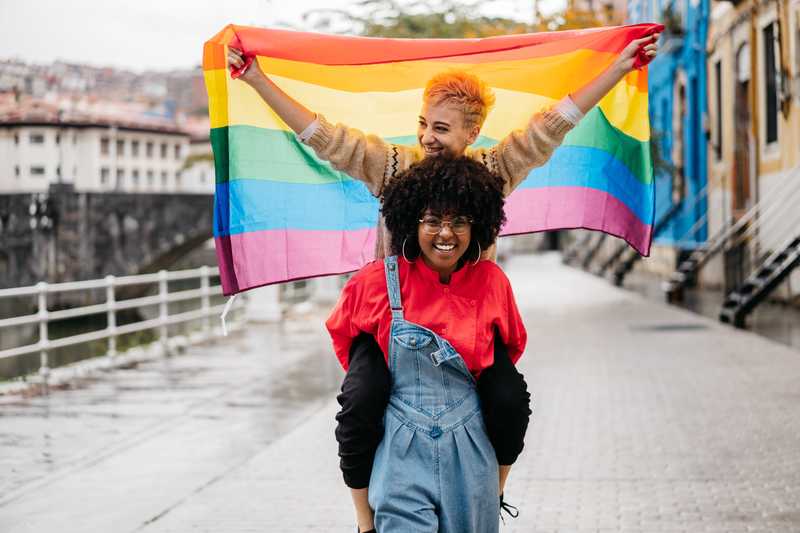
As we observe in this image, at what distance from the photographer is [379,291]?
3285mm

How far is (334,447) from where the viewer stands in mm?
7992

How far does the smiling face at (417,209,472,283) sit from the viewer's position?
3.26 metres

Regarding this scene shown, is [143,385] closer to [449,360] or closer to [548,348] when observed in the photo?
[548,348]

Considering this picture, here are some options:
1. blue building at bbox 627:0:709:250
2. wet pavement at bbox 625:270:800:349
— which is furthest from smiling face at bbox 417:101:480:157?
blue building at bbox 627:0:709:250

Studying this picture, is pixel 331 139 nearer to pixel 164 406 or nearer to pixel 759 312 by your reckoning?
pixel 164 406

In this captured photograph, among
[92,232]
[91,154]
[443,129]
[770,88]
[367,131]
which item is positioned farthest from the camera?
[91,154]

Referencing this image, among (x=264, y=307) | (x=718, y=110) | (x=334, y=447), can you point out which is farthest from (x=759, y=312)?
(x=334, y=447)

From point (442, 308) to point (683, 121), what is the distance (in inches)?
1068

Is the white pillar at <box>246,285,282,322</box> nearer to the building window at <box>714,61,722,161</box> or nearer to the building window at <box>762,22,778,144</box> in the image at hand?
the building window at <box>762,22,778,144</box>

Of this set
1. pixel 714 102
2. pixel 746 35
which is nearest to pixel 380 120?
pixel 746 35

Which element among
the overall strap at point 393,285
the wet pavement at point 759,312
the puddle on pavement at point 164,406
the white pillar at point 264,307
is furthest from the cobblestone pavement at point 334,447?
the white pillar at point 264,307

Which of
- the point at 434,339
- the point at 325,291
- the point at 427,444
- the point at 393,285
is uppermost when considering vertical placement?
the point at 393,285

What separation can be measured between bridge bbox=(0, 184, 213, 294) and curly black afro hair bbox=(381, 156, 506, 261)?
4531cm

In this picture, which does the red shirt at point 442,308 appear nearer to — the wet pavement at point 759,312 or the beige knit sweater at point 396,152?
the beige knit sweater at point 396,152
